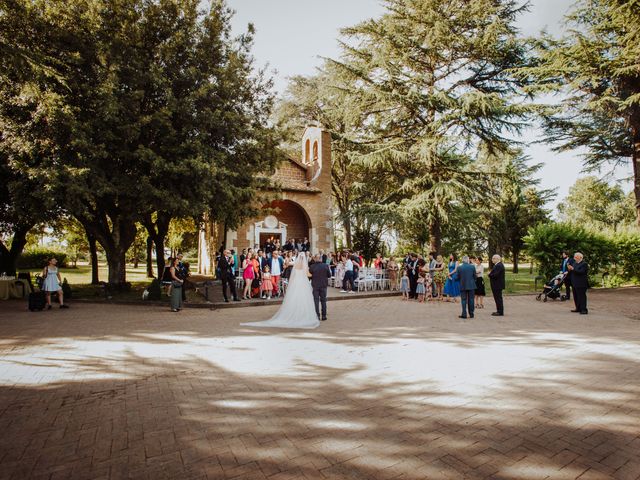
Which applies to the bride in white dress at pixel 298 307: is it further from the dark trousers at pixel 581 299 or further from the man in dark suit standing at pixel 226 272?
the dark trousers at pixel 581 299

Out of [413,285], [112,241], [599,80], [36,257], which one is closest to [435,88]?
[599,80]

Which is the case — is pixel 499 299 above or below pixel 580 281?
below

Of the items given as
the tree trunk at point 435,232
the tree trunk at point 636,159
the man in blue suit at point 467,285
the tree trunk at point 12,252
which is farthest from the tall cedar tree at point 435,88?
the tree trunk at point 12,252

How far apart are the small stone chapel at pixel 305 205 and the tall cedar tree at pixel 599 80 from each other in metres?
12.0

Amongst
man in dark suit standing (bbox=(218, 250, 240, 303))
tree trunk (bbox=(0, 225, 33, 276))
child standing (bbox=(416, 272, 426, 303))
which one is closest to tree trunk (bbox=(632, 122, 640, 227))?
child standing (bbox=(416, 272, 426, 303))

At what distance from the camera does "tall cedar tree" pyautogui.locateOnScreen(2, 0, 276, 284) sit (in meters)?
12.4

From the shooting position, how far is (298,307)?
32.7 feet

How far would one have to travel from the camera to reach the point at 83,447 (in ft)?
11.6

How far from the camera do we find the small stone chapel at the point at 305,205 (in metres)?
23.4

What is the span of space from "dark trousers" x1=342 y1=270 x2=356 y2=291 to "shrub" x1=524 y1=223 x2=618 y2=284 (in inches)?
→ 352

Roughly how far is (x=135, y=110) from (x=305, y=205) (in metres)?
12.1

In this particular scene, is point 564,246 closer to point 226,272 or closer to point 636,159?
point 636,159

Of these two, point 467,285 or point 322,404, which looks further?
point 467,285

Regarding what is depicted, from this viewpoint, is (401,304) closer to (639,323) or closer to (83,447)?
(639,323)
